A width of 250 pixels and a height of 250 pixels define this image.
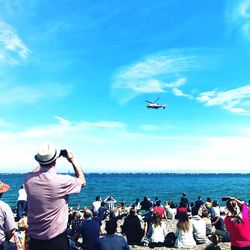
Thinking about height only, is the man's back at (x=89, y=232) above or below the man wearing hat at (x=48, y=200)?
below

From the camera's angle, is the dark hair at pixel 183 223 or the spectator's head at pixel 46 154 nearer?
the spectator's head at pixel 46 154

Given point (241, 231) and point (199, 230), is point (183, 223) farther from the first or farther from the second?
point (241, 231)

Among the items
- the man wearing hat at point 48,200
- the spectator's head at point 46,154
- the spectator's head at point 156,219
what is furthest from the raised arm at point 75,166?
the spectator's head at point 156,219

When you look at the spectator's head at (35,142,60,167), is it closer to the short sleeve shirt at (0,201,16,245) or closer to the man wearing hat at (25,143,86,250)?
the man wearing hat at (25,143,86,250)

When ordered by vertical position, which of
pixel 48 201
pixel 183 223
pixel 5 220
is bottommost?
pixel 183 223

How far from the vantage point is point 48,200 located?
3604 millimetres

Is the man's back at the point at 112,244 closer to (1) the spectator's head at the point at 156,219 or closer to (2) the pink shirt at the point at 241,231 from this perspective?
(2) the pink shirt at the point at 241,231

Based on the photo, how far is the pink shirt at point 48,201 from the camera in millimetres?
3600

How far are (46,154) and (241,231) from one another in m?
4.91

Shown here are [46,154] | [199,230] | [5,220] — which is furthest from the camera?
[199,230]

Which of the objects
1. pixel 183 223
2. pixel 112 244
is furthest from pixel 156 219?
pixel 112 244

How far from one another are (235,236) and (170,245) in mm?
6447

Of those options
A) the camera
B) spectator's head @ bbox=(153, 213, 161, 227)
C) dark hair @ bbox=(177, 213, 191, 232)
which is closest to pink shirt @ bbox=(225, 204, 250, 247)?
the camera

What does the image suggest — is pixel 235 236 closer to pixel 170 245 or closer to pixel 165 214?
pixel 170 245
